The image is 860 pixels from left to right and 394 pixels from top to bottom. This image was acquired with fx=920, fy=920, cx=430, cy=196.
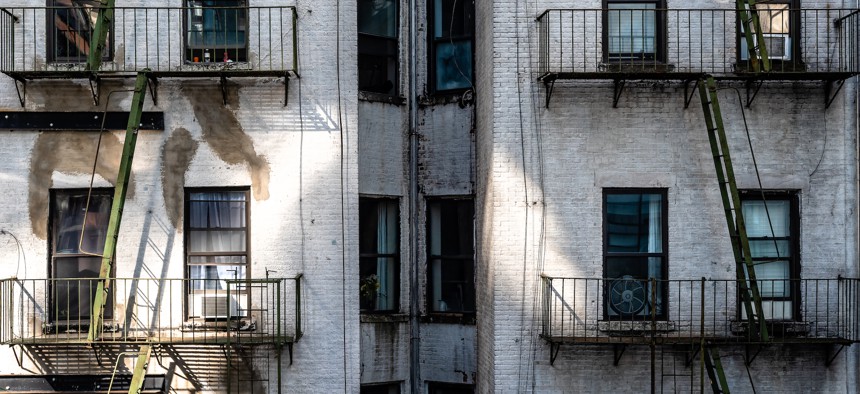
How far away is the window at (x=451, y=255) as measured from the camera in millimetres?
14141

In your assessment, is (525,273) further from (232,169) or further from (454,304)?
(232,169)

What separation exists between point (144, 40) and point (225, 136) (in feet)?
5.66

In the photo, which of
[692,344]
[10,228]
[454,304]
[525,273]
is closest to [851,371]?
[692,344]

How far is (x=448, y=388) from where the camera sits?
46.8 ft

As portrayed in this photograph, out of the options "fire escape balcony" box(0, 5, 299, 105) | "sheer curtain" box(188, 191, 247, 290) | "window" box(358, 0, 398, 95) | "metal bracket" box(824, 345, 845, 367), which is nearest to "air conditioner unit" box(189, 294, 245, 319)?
"sheer curtain" box(188, 191, 247, 290)

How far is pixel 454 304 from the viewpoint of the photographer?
14211mm

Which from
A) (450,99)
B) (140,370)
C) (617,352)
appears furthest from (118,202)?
(617,352)

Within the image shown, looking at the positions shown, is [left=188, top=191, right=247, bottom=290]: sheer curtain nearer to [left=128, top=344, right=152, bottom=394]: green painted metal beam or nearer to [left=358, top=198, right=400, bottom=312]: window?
[left=128, top=344, right=152, bottom=394]: green painted metal beam

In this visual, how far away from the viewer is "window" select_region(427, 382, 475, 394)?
556 inches

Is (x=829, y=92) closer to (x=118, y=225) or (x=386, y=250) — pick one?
(x=386, y=250)

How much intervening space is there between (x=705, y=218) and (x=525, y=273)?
258cm

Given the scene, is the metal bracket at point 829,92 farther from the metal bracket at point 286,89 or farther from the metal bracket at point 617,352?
the metal bracket at point 286,89

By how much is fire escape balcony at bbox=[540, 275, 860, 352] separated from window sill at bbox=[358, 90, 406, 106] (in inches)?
145

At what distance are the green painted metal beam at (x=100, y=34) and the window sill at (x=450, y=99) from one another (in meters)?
4.68
